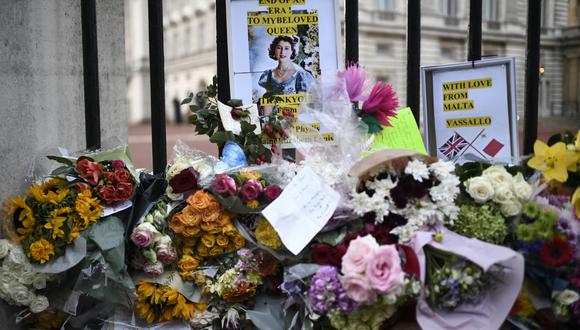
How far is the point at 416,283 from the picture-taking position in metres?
1.61

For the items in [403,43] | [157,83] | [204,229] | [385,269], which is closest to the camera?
[385,269]

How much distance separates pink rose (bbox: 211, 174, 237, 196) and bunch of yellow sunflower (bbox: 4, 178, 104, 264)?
421 millimetres

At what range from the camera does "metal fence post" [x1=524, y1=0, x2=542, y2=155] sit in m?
2.26

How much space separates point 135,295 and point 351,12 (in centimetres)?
135

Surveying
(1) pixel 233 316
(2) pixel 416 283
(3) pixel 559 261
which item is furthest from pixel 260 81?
(3) pixel 559 261

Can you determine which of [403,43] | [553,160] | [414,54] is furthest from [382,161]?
[403,43]

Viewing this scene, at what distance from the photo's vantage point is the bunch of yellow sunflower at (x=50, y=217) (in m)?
1.96

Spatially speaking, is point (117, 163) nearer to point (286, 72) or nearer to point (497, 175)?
point (286, 72)

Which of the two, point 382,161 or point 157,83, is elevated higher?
point 157,83

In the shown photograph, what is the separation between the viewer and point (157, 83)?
238 cm

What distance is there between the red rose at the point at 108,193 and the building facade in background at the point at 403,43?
662mm

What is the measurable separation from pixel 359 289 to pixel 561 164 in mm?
724

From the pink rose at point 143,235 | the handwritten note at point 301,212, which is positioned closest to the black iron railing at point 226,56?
the pink rose at point 143,235

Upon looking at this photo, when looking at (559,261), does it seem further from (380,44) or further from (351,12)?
(380,44)
